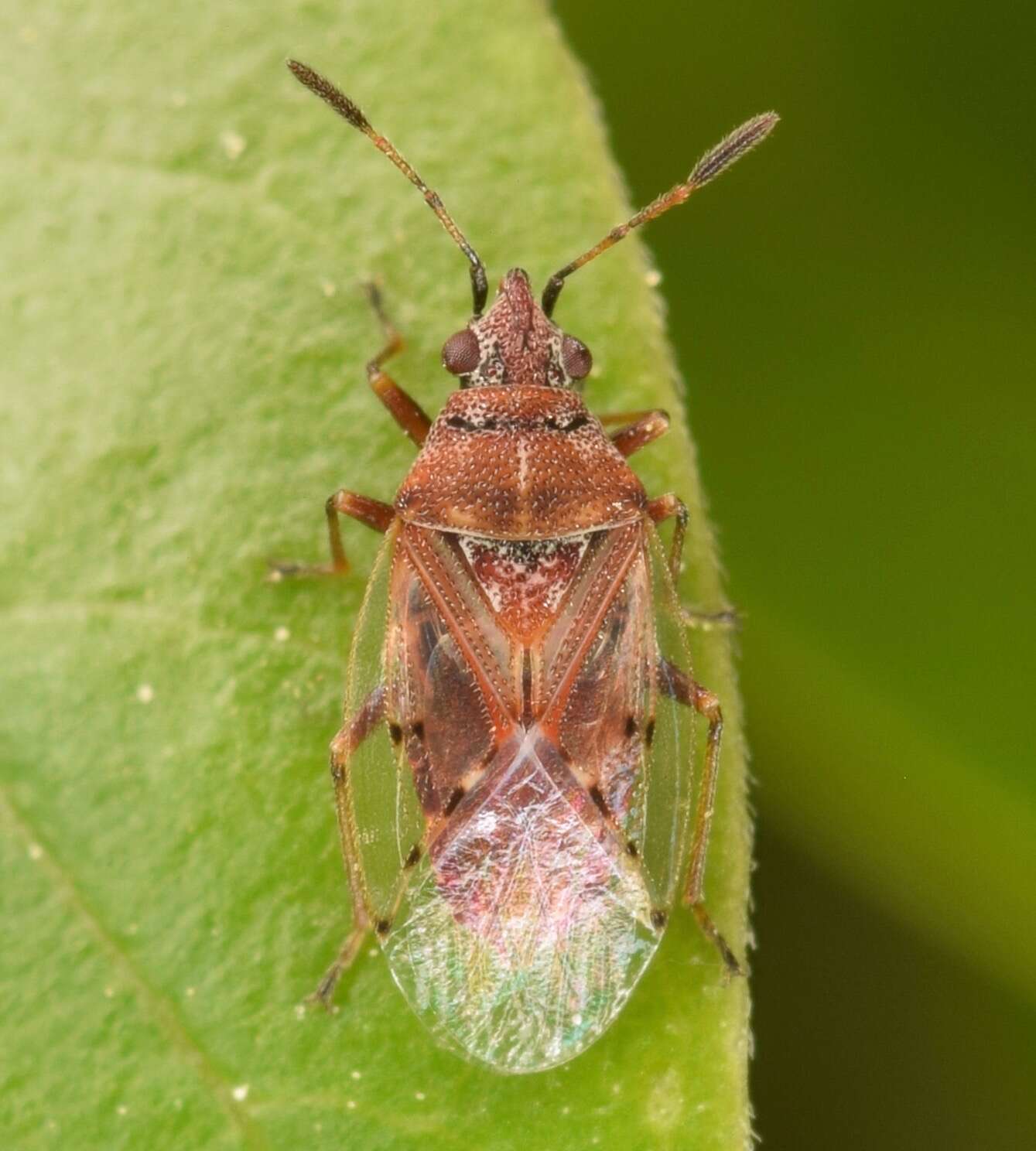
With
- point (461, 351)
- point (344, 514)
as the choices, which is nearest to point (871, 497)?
point (461, 351)

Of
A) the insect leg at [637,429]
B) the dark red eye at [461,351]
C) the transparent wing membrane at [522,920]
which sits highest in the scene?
the dark red eye at [461,351]

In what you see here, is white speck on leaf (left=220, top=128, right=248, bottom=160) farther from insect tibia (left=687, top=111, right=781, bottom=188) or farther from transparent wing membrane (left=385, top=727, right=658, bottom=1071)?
transparent wing membrane (left=385, top=727, right=658, bottom=1071)

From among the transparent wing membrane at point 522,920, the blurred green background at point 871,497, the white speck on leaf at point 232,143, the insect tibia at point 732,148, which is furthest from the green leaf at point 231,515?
the blurred green background at point 871,497

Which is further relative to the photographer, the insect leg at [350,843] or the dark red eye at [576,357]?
the dark red eye at [576,357]

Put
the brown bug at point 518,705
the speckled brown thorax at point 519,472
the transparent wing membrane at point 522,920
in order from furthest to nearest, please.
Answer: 1. the speckled brown thorax at point 519,472
2. the brown bug at point 518,705
3. the transparent wing membrane at point 522,920

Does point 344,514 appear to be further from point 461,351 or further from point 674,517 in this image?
point 674,517

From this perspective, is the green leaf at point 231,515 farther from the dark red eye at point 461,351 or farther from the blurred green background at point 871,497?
the blurred green background at point 871,497

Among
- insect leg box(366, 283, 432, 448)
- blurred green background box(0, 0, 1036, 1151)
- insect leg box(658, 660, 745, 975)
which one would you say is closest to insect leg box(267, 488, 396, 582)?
blurred green background box(0, 0, 1036, 1151)
